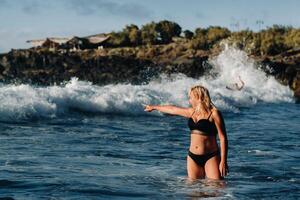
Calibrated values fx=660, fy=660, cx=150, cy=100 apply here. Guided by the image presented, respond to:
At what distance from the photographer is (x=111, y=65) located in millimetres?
61344

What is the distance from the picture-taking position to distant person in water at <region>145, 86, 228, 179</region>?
909 centimetres

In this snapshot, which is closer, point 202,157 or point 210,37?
point 202,157

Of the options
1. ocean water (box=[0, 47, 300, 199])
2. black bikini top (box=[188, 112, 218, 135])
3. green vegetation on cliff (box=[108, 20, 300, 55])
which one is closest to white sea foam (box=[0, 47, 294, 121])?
ocean water (box=[0, 47, 300, 199])

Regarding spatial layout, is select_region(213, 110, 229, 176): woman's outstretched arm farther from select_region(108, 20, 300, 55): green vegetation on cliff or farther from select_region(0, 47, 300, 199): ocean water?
select_region(108, 20, 300, 55): green vegetation on cliff

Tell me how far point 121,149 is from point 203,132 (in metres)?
4.31

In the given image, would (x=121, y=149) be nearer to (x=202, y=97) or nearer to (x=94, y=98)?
(x=202, y=97)

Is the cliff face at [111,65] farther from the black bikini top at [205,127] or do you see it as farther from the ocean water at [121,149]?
the black bikini top at [205,127]

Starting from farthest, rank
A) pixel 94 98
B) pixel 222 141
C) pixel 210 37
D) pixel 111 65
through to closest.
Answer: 1. pixel 210 37
2. pixel 111 65
3. pixel 94 98
4. pixel 222 141

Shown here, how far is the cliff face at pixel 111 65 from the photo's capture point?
54.6 m

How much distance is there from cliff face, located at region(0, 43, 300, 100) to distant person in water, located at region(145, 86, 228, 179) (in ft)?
130

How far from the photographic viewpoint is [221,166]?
8.98 meters

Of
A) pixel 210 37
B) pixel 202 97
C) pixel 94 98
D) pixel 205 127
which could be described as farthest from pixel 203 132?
pixel 210 37

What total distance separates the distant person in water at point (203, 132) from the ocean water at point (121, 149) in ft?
0.67

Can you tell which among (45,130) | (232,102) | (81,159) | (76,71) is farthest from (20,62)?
(81,159)
